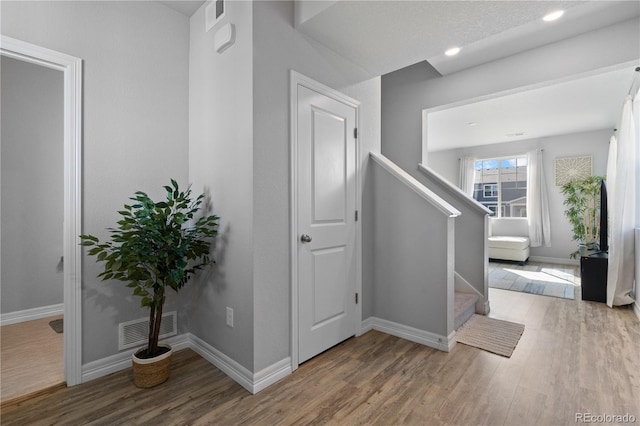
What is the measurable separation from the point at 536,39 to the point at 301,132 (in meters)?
2.68

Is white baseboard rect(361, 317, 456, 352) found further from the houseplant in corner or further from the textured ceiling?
the textured ceiling

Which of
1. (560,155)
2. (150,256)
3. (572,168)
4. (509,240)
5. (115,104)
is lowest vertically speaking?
(509,240)

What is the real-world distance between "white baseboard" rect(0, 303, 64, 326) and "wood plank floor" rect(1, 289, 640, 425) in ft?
4.74

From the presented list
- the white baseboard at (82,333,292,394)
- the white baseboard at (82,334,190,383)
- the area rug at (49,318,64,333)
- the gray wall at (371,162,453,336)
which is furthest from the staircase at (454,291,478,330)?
the area rug at (49,318,64,333)

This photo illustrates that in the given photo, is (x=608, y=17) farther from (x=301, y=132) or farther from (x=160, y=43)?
(x=160, y=43)

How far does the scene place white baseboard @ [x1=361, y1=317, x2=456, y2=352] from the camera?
2.45 m

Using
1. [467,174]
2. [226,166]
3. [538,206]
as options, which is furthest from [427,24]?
[467,174]

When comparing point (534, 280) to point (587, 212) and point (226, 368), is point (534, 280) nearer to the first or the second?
point (587, 212)

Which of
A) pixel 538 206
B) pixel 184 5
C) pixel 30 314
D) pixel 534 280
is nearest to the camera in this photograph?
pixel 184 5

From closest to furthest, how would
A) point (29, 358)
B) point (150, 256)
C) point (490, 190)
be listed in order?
1. point (150, 256)
2. point (29, 358)
3. point (490, 190)

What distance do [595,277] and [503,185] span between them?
4030 mm

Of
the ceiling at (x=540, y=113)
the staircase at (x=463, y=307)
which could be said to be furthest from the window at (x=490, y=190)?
the staircase at (x=463, y=307)

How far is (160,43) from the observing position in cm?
235

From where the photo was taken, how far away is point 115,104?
212cm
